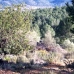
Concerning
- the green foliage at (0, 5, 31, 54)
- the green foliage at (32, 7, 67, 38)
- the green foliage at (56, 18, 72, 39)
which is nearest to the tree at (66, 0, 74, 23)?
the green foliage at (0, 5, 31, 54)

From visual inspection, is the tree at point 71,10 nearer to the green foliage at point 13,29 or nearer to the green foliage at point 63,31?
the green foliage at point 13,29

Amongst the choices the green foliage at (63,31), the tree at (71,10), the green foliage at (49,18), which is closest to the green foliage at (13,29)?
the tree at (71,10)

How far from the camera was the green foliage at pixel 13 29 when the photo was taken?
84.6 feet

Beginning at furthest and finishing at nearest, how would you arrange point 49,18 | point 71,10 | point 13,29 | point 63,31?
1. point 49,18
2. point 63,31
3. point 13,29
4. point 71,10

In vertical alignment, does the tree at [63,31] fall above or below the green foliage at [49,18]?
below

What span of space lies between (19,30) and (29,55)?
2409 millimetres

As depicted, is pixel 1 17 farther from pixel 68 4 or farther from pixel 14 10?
pixel 68 4

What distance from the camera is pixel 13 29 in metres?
26.0

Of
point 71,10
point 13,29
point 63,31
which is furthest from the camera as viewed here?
point 63,31

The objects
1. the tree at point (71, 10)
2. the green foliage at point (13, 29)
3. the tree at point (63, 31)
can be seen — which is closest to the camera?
the tree at point (71, 10)

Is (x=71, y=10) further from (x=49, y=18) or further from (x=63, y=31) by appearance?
(x=49, y=18)

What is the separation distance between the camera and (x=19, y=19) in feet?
85.0

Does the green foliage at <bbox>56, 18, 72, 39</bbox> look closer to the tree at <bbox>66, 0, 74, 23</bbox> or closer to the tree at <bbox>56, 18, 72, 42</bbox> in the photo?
the tree at <bbox>56, 18, 72, 42</bbox>

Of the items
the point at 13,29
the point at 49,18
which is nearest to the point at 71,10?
the point at 13,29
